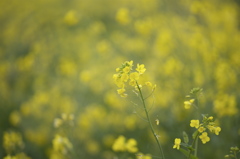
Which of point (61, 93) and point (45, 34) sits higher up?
point (45, 34)

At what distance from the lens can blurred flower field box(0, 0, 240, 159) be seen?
2891mm

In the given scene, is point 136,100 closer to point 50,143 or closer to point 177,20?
point 50,143

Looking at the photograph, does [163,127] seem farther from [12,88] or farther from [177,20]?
[12,88]

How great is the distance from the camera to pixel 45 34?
669 centimetres

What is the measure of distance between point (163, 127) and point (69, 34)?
4585 mm

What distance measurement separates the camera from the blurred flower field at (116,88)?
9.48 ft

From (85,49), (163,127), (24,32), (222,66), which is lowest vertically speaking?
(163,127)

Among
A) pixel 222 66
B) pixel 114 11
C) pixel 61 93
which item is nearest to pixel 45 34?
pixel 61 93

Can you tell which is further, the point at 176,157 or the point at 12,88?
the point at 12,88

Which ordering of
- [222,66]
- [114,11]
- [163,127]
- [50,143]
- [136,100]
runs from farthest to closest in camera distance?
[114,11]
[136,100]
[50,143]
[163,127]
[222,66]

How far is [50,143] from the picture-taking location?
3824 millimetres

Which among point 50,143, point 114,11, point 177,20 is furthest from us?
point 114,11

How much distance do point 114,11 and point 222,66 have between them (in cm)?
640

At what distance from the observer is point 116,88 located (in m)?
4.70
